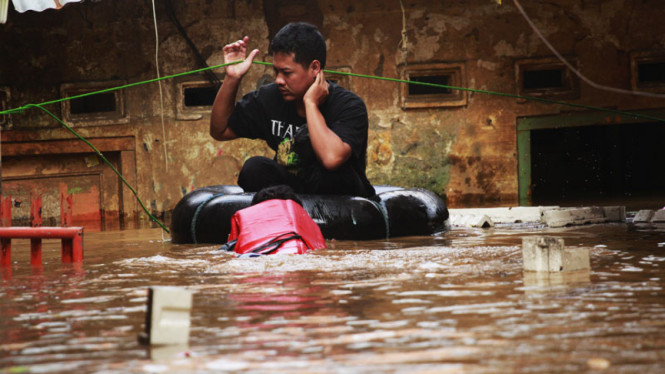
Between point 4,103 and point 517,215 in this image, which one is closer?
point 517,215

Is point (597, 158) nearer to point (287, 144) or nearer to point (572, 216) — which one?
point (572, 216)

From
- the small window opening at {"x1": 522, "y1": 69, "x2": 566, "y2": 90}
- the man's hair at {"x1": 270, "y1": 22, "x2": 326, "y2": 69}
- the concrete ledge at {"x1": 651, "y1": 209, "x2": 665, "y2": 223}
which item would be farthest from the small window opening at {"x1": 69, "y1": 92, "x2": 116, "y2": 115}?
the concrete ledge at {"x1": 651, "y1": 209, "x2": 665, "y2": 223}

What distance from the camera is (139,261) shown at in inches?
154

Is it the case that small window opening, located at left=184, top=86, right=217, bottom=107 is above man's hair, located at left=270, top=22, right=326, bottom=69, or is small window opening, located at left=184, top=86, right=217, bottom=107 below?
above

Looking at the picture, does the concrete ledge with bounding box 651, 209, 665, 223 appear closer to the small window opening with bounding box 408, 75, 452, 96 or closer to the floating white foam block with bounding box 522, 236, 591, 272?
the floating white foam block with bounding box 522, 236, 591, 272

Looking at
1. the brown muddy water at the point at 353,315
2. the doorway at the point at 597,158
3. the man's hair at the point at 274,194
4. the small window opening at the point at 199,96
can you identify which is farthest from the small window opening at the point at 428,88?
the brown muddy water at the point at 353,315

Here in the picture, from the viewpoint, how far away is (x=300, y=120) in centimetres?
510

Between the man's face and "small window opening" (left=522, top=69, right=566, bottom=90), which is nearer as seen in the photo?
the man's face

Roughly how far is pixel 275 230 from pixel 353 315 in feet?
6.09

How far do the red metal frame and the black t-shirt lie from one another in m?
1.48

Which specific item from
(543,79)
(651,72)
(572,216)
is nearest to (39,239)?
(572,216)

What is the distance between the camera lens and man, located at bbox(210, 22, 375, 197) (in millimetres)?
4793

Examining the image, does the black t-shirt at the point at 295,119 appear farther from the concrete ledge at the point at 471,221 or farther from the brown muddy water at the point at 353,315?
the concrete ledge at the point at 471,221

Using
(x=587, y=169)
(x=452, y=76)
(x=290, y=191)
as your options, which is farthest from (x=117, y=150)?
(x=587, y=169)
